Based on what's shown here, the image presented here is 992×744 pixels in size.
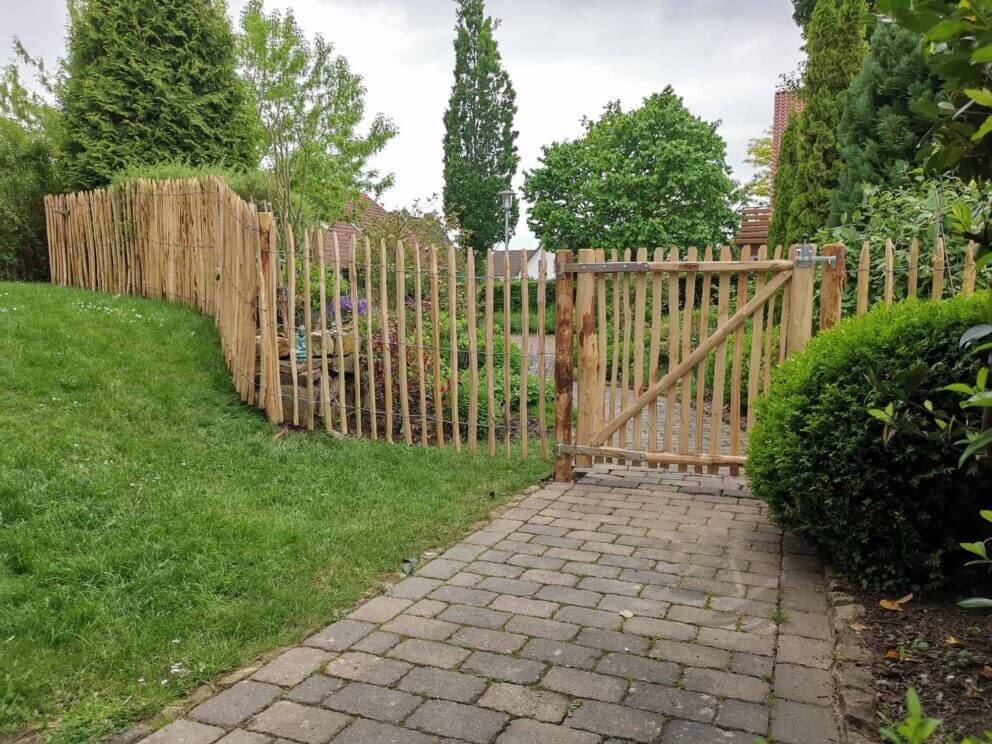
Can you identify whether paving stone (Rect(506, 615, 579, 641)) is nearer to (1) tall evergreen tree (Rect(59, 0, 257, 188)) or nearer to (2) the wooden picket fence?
(2) the wooden picket fence

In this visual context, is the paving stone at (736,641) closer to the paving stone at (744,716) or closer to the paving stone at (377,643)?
the paving stone at (744,716)

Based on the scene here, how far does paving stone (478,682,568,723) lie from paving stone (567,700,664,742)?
67mm

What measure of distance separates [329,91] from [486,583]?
22.6 metres

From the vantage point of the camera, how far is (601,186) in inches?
1105

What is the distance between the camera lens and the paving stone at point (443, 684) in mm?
2680

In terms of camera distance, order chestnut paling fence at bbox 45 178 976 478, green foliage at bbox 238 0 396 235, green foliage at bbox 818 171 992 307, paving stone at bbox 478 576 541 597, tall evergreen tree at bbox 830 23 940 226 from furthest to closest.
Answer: green foliage at bbox 238 0 396 235, tall evergreen tree at bbox 830 23 940 226, green foliage at bbox 818 171 992 307, chestnut paling fence at bbox 45 178 976 478, paving stone at bbox 478 576 541 597

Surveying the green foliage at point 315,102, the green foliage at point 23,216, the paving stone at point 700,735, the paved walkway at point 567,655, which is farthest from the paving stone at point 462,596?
the green foliage at point 315,102

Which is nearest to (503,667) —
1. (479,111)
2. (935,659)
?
(935,659)

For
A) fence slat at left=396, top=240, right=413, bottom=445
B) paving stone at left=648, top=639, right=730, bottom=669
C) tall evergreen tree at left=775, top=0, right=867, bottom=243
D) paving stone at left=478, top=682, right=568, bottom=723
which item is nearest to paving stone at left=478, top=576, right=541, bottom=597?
paving stone at left=648, top=639, right=730, bottom=669

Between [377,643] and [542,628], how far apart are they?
0.72 meters

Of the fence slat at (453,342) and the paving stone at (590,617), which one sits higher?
the fence slat at (453,342)

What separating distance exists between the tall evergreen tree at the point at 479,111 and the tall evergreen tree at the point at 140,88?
1183 inches

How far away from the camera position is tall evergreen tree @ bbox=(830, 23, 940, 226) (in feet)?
25.4

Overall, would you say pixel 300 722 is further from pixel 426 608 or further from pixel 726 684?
pixel 726 684
